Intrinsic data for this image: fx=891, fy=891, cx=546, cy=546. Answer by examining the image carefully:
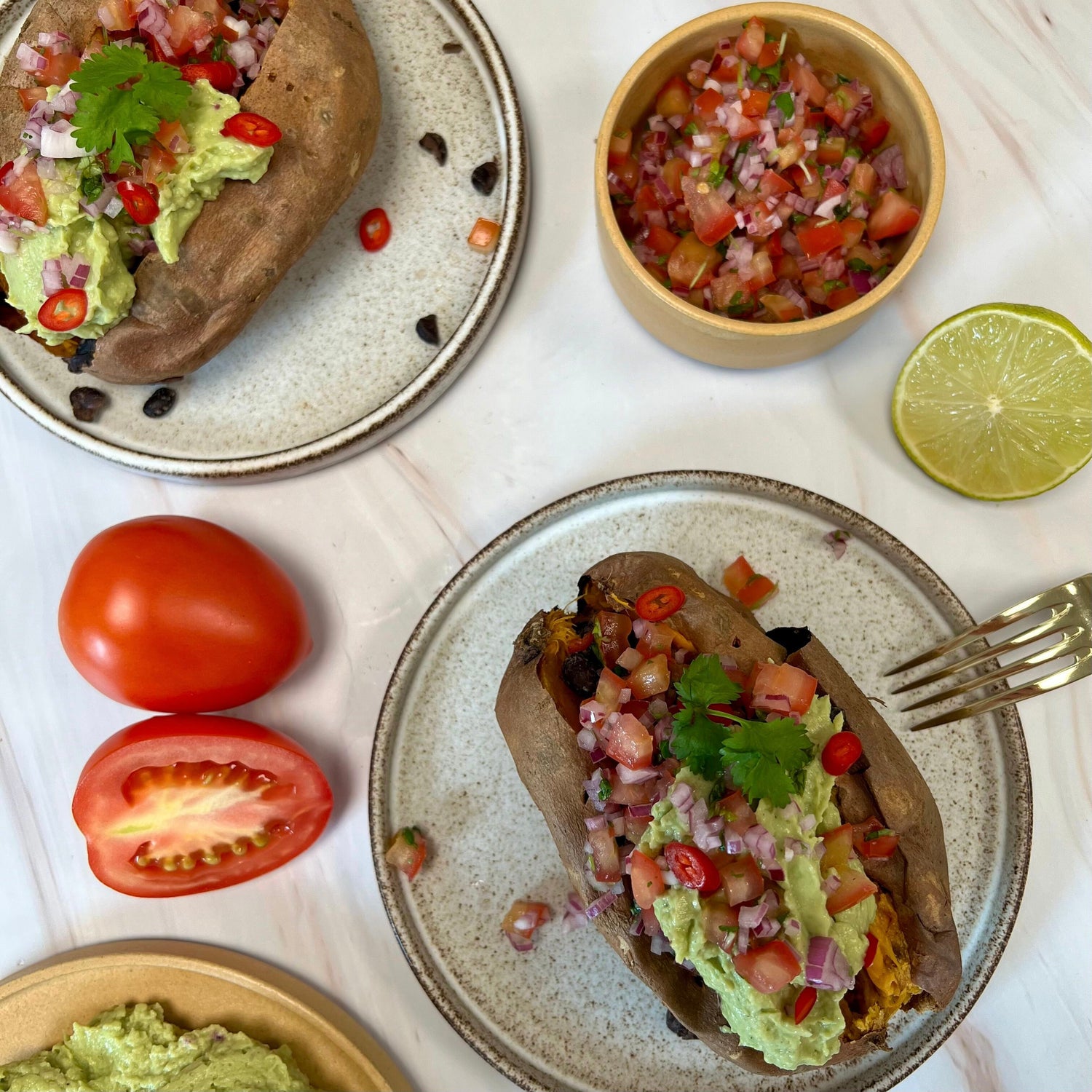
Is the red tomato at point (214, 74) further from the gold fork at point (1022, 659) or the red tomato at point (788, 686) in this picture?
the gold fork at point (1022, 659)

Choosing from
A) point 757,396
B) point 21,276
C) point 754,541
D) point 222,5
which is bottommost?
point 754,541

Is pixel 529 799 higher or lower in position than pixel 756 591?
lower

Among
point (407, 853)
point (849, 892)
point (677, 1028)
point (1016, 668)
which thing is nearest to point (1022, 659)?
point (1016, 668)

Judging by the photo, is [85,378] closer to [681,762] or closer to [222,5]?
[222,5]

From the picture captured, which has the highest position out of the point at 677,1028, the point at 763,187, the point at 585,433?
the point at 763,187

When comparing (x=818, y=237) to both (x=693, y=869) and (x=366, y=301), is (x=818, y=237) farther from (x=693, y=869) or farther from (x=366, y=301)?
(x=693, y=869)

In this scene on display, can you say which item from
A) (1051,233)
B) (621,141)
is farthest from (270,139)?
(1051,233)
